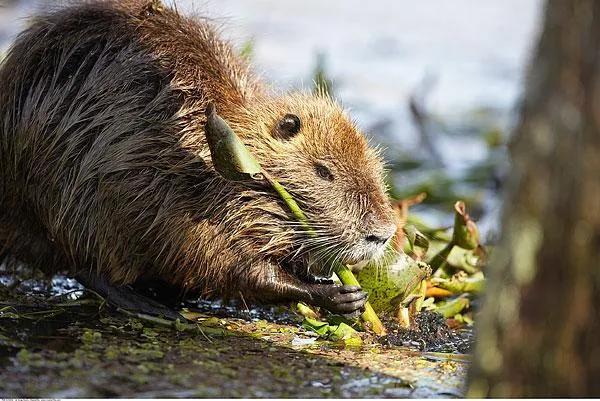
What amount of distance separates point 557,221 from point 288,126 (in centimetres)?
172

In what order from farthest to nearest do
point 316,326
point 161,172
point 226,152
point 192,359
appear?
point 161,172
point 316,326
point 226,152
point 192,359

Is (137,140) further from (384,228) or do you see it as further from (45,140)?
(384,228)

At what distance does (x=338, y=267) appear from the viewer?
3.09m

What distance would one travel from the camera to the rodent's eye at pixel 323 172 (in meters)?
3.17

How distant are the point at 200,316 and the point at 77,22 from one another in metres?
1.04

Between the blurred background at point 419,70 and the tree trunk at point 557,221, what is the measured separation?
2.34 m

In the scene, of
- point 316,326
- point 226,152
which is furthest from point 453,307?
point 226,152

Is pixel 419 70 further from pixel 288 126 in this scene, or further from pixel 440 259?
pixel 288 126

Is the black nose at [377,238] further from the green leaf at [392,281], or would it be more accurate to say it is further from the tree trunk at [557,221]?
the tree trunk at [557,221]

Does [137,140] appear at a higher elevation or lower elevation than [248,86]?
lower

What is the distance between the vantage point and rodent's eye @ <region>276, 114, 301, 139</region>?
3.20 meters

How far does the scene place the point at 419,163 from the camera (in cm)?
592

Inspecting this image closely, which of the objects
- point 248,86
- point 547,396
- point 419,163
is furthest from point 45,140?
point 419,163

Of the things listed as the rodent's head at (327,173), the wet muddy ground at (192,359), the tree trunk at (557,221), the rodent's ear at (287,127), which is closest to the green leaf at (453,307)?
the wet muddy ground at (192,359)
